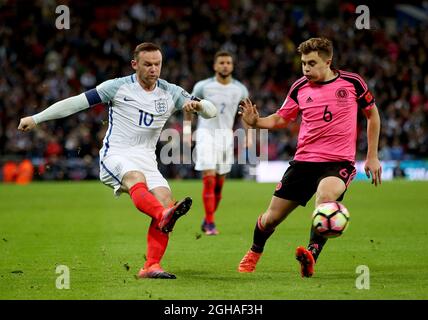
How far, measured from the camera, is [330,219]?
7508 millimetres

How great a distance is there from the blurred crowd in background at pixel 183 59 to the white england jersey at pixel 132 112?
1752 centimetres

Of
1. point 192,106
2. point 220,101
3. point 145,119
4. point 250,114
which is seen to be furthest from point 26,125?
point 220,101

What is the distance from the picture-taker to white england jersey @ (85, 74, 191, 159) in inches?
324

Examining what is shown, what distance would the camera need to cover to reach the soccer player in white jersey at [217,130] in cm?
1291

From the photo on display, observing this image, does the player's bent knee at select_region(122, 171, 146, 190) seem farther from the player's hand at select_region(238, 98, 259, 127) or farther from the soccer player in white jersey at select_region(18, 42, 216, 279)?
the player's hand at select_region(238, 98, 259, 127)

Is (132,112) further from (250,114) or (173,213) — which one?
(173,213)

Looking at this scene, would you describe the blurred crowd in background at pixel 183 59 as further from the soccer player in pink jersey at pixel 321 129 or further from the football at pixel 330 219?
the football at pixel 330 219

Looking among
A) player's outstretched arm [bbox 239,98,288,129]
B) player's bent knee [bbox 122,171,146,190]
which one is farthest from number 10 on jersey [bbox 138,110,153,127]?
player's outstretched arm [bbox 239,98,288,129]

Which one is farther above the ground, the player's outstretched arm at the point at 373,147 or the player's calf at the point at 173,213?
the player's outstretched arm at the point at 373,147

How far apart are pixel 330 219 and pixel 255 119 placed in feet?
4.37

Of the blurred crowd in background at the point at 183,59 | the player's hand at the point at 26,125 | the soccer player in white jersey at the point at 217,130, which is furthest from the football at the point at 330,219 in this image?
the blurred crowd in background at the point at 183,59

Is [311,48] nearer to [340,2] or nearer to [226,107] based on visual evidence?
[226,107]
